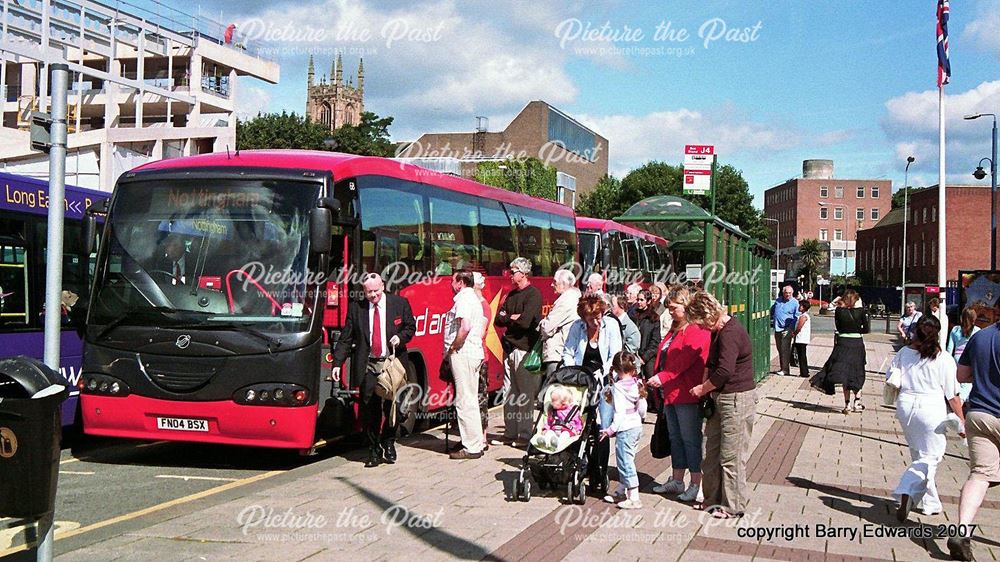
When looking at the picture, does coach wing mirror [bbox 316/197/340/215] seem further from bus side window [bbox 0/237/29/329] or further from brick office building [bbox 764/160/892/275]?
brick office building [bbox 764/160/892/275]

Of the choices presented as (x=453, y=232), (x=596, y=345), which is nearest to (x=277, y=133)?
(x=453, y=232)

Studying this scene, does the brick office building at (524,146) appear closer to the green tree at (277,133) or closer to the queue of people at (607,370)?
the green tree at (277,133)

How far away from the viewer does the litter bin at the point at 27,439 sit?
4.64 metres

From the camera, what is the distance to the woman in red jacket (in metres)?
8.20

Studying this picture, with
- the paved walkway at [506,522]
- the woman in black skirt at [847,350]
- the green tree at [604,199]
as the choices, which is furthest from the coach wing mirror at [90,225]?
the green tree at [604,199]

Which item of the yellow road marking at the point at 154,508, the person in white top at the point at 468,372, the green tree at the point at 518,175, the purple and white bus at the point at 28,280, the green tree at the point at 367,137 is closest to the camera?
the yellow road marking at the point at 154,508

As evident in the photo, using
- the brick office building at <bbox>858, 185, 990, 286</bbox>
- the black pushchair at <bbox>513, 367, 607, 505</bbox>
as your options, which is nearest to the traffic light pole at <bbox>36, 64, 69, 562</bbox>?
the black pushchair at <bbox>513, 367, 607, 505</bbox>

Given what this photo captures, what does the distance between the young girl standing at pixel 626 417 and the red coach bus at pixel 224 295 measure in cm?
299

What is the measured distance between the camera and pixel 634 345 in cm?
995

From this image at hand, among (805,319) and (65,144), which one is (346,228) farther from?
(805,319)

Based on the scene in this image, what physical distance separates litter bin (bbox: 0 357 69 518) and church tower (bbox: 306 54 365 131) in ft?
372

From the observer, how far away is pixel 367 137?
3061 inches

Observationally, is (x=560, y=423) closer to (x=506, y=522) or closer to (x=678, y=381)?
(x=678, y=381)

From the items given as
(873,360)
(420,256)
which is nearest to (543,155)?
(873,360)
